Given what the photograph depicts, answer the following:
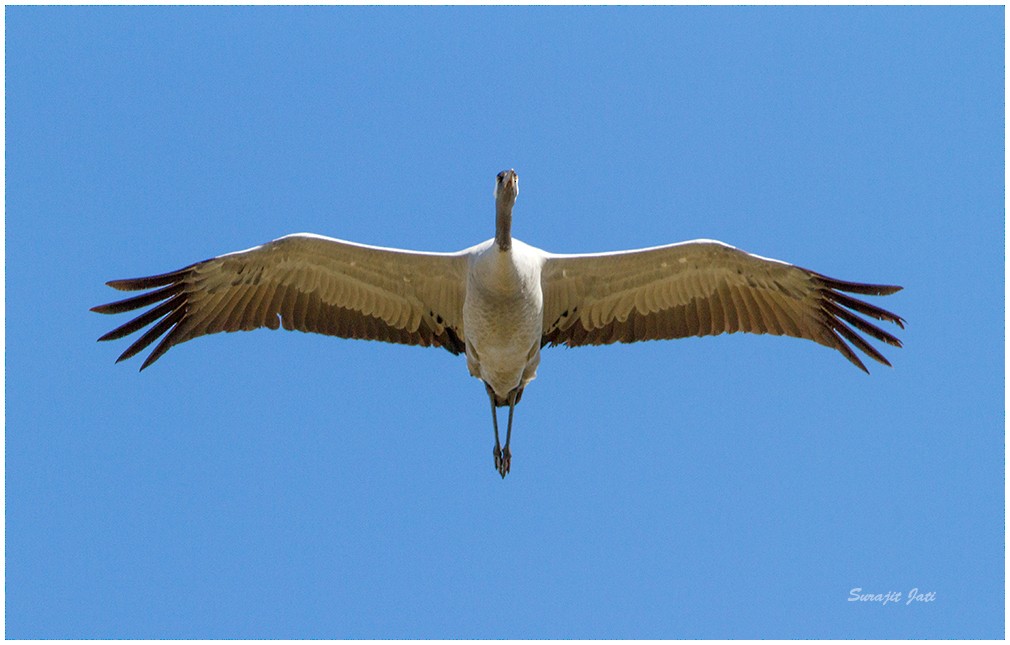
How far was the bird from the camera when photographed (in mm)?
11406

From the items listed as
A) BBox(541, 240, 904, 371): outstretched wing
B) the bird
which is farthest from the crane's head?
BBox(541, 240, 904, 371): outstretched wing

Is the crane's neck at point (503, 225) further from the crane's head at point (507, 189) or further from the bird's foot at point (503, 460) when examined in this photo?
the bird's foot at point (503, 460)

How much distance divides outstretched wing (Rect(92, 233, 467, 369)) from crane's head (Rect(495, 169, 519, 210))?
4.09 ft

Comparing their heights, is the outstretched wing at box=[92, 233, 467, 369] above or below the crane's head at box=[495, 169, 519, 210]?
below

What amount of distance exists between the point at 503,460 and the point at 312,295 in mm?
2849

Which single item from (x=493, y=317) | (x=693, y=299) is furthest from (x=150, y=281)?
(x=693, y=299)

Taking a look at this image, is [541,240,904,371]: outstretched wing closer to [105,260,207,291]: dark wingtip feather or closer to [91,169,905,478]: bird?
[91,169,905,478]: bird

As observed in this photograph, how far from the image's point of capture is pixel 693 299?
1202 centimetres

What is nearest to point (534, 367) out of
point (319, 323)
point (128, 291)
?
point (319, 323)

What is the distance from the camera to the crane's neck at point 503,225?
10344mm

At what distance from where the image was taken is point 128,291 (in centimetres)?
1127

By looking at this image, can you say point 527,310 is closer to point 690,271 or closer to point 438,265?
point 438,265

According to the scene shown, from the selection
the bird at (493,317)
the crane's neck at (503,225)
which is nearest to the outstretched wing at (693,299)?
the bird at (493,317)

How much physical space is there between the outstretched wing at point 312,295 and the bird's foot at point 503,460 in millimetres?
1310
